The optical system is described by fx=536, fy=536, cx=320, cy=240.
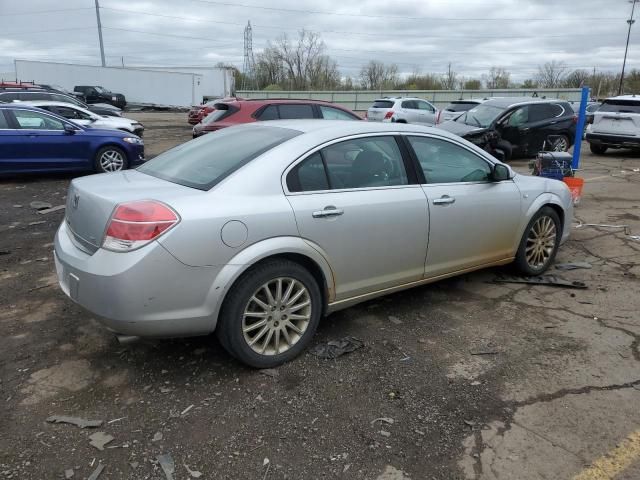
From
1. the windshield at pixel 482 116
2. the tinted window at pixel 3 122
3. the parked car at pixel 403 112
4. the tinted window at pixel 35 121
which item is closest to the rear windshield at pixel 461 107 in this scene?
the parked car at pixel 403 112

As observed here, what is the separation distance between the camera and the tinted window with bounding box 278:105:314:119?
11641 mm

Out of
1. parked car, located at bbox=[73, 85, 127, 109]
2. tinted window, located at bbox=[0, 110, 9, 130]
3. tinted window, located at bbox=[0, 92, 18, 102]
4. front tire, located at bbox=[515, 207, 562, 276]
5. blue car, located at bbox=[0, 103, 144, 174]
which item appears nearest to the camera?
front tire, located at bbox=[515, 207, 562, 276]

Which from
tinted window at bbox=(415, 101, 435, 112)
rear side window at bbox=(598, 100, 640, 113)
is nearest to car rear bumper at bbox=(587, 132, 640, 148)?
rear side window at bbox=(598, 100, 640, 113)

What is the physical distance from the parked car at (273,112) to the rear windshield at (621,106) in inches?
319

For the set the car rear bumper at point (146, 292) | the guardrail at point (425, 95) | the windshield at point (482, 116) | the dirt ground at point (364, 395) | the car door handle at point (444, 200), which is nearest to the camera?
the dirt ground at point (364, 395)

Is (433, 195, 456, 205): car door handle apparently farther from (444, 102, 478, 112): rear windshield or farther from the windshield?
(444, 102, 478, 112): rear windshield

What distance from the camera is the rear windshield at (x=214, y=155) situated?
3.52m

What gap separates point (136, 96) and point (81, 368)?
2006 inches

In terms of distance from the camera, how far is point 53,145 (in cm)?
1034

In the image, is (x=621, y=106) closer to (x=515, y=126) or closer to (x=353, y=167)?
(x=515, y=126)

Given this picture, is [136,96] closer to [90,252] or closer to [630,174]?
[630,174]

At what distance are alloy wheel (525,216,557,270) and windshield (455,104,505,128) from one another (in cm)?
864

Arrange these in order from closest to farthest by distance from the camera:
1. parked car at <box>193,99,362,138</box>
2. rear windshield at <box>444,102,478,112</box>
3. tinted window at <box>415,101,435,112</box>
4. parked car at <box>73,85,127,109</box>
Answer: parked car at <box>193,99,362,138</box> → rear windshield at <box>444,102,478,112</box> → tinted window at <box>415,101,435,112</box> → parked car at <box>73,85,127,109</box>

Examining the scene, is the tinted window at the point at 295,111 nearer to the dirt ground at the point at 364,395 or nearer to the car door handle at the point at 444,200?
the dirt ground at the point at 364,395
